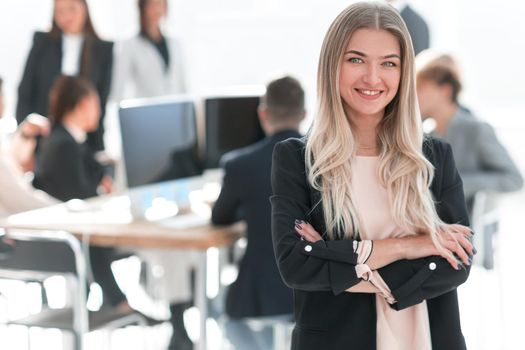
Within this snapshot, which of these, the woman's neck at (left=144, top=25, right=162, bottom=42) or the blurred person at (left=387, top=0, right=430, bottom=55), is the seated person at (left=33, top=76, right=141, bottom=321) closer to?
the woman's neck at (left=144, top=25, right=162, bottom=42)

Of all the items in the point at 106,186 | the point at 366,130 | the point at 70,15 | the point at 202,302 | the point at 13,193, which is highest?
the point at 70,15

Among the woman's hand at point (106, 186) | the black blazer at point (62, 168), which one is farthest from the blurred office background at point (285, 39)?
the black blazer at point (62, 168)

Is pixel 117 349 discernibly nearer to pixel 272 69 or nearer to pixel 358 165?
pixel 358 165

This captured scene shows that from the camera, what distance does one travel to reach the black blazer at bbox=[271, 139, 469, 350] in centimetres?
192

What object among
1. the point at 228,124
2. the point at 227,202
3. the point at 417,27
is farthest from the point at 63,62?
the point at 227,202

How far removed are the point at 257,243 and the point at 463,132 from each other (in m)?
A: 1.18

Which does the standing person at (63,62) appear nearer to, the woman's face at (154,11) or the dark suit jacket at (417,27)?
the woman's face at (154,11)

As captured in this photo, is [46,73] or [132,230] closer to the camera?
[132,230]

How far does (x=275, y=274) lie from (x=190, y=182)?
2.54 feet

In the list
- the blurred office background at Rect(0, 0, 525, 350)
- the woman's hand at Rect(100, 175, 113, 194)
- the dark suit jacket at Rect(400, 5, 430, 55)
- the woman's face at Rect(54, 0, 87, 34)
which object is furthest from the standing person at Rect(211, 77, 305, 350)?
the blurred office background at Rect(0, 0, 525, 350)

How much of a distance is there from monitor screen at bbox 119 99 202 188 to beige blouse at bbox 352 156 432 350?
1953 mm

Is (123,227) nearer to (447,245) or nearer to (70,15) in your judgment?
(447,245)

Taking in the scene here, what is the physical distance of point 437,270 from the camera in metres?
1.98

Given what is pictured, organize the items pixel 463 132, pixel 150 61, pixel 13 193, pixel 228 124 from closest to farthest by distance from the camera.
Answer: pixel 13 193 < pixel 463 132 < pixel 228 124 < pixel 150 61
